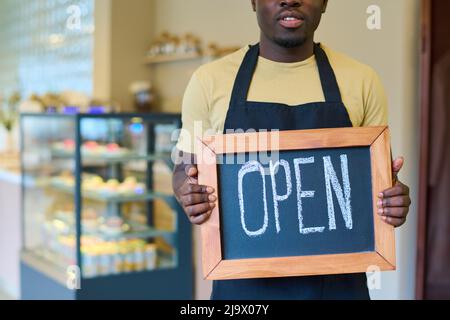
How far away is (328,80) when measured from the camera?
4.07ft

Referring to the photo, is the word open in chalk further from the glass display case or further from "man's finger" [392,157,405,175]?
the glass display case

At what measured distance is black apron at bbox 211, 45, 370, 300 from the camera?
122 cm

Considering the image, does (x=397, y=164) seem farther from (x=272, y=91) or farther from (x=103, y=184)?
(x=103, y=184)

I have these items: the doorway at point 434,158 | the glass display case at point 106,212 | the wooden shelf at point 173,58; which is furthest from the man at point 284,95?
the wooden shelf at point 173,58

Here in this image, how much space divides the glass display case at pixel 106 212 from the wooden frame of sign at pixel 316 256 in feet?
6.10

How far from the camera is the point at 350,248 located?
1.18 meters

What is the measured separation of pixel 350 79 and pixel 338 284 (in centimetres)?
43

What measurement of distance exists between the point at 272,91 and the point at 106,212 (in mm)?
2167

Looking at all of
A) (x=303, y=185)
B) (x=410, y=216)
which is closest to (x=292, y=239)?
(x=303, y=185)

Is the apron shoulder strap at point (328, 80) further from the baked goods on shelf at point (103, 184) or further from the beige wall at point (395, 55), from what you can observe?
the baked goods on shelf at point (103, 184)

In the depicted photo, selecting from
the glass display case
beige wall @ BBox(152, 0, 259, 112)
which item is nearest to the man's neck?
beige wall @ BBox(152, 0, 259, 112)

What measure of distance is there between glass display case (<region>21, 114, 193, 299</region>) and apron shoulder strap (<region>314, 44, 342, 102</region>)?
1794 millimetres

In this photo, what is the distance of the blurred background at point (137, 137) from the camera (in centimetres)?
221
